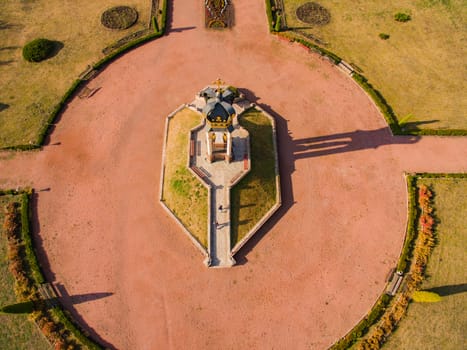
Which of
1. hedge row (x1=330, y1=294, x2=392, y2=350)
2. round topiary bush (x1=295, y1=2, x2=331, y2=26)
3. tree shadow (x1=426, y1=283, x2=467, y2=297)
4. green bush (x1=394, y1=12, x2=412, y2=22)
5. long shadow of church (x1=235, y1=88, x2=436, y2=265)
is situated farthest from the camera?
green bush (x1=394, y1=12, x2=412, y2=22)

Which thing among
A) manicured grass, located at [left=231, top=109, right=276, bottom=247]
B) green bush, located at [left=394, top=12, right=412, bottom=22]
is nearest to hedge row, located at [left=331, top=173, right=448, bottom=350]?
manicured grass, located at [left=231, top=109, right=276, bottom=247]

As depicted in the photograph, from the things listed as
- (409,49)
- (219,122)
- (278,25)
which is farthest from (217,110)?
(409,49)

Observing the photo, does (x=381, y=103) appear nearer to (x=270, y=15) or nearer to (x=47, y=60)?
(x=270, y=15)

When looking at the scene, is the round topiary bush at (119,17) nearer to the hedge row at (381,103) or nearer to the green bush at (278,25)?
the green bush at (278,25)

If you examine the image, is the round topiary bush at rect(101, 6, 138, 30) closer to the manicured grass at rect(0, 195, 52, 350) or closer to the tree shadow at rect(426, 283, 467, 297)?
the manicured grass at rect(0, 195, 52, 350)

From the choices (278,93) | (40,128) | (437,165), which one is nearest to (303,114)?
(278,93)

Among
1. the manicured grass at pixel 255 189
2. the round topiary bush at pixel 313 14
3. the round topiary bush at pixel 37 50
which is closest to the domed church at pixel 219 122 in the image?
the manicured grass at pixel 255 189
